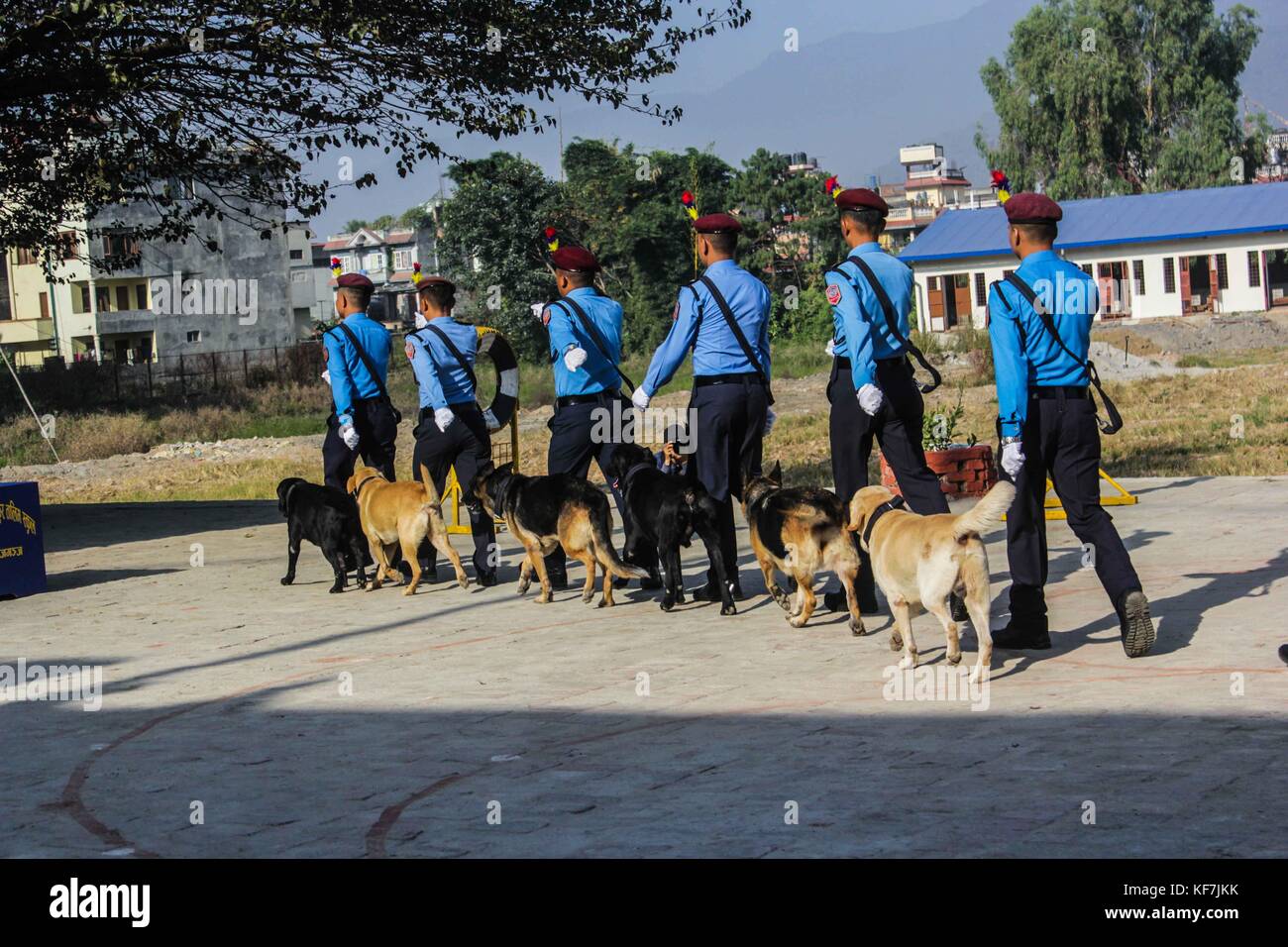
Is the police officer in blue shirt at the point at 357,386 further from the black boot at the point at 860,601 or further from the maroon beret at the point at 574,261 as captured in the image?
the black boot at the point at 860,601

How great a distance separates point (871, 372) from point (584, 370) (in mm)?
2359

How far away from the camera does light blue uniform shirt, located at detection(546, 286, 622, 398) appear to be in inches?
382

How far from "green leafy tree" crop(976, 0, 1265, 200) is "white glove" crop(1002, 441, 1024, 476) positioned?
64049 millimetres

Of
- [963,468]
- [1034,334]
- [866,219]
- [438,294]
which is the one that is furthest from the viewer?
[963,468]

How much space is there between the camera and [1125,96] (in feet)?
224

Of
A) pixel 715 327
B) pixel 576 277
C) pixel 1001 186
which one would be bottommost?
pixel 715 327

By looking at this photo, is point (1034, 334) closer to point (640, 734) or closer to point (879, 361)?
point (879, 361)

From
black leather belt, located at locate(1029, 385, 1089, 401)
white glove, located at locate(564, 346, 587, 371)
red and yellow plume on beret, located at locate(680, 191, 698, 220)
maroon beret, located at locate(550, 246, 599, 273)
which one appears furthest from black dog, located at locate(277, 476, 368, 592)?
black leather belt, located at locate(1029, 385, 1089, 401)

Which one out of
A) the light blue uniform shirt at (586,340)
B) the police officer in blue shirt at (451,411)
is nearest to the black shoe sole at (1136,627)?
the light blue uniform shirt at (586,340)

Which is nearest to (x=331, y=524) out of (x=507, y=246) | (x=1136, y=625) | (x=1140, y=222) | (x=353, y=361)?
(x=353, y=361)

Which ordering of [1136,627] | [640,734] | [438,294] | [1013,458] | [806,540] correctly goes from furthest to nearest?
[438,294] → [806,540] → [1013,458] → [1136,627] → [640,734]

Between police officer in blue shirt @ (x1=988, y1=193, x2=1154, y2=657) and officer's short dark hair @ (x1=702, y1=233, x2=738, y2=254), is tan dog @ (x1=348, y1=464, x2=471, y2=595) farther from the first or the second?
police officer in blue shirt @ (x1=988, y1=193, x2=1154, y2=657)

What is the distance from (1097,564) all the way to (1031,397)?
842 mm
